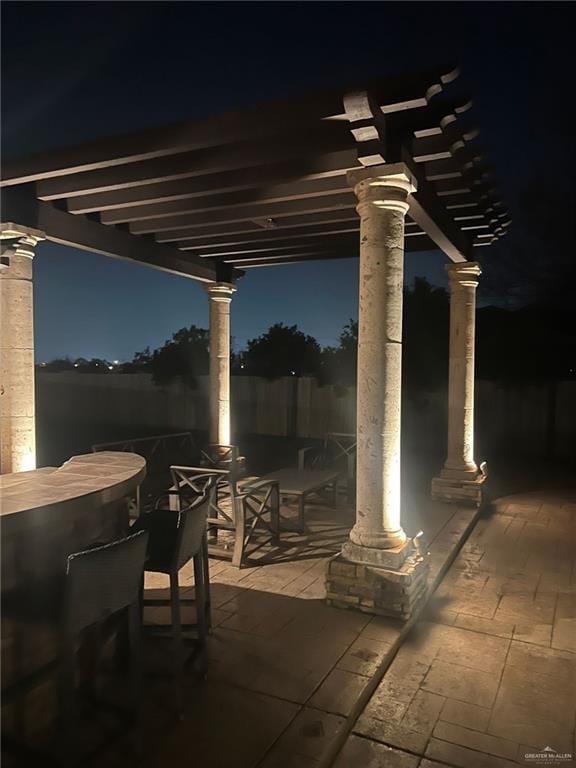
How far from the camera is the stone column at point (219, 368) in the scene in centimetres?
932

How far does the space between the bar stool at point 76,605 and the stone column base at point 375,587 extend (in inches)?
79.4

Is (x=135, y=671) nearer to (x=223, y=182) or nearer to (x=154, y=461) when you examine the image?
(x=223, y=182)

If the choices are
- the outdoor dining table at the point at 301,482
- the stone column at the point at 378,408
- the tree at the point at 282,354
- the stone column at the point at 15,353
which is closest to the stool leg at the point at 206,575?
the stone column at the point at 378,408

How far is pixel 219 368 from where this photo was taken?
30.9 feet

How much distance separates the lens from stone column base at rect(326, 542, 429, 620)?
4.01m

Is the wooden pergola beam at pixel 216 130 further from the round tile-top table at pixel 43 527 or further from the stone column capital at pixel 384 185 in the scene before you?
the round tile-top table at pixel 43 527

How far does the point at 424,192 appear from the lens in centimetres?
503

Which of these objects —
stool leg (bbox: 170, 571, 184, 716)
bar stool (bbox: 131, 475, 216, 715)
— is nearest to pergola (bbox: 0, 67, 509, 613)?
bar stool (bbox: 131, 475, 216, 715)

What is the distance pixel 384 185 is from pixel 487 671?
3480 mm

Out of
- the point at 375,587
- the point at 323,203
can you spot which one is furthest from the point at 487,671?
the point at 323,203

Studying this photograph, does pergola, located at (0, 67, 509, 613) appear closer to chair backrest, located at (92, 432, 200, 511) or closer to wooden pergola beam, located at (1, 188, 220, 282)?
wooden pergola beam, located at (1, 188, 220, 282)

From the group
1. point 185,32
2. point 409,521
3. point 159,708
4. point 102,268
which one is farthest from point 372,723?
point 102,268

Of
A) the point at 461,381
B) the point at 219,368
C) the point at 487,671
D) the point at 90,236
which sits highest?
the point at 90,236

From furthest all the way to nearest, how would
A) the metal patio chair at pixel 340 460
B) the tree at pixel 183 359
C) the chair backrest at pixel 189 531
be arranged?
the tree at pixel 183 359, the metal patio chair at pixel 340 460, the chair backrest at pixel 189 531
